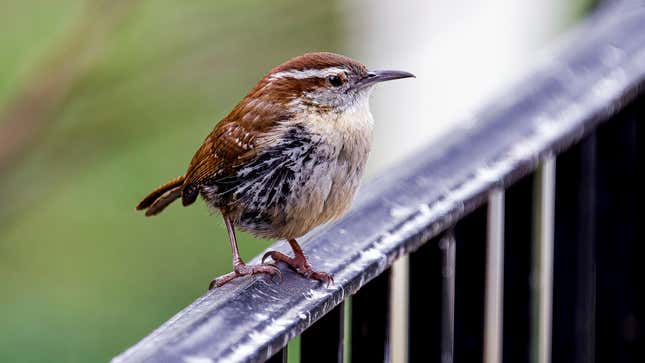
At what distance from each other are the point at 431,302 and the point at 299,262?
29cm

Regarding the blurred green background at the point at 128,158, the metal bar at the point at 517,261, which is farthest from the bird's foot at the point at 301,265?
the blurred green background at the point at 128,158

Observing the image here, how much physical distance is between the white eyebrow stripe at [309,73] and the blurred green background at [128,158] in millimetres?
1126

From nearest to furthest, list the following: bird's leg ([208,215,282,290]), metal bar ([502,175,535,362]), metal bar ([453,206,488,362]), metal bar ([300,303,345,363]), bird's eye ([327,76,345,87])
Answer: metal bar ([300,303,345,363]) < bird's leg ([208,215,282,290]) < metal bar ([453,206,488,362]) < metal bar ([502,175,535,362]) < bird's eye ([327,76,345,87])

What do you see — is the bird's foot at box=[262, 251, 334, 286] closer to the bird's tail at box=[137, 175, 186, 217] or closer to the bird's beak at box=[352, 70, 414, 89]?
the bird's beak at box=[352, 70, 414, 89]

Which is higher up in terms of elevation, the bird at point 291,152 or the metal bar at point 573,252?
the bird at point 291,152

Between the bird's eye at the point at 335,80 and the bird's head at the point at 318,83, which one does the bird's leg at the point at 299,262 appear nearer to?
the bird's head at the point at 318,83

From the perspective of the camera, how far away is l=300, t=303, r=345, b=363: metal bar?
6.19 feet

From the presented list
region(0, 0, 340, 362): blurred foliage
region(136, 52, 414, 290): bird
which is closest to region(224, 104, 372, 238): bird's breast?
region(136, 52, 414, 290): bird

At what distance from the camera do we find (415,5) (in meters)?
6.91

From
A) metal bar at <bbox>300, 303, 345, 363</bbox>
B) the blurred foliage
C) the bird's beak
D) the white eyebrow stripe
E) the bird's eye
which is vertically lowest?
the blurred foliage

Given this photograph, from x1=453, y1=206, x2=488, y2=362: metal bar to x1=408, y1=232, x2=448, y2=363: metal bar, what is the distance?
0.15 feet

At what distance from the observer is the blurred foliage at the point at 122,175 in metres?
4.27

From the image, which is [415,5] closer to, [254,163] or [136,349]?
[254,163]

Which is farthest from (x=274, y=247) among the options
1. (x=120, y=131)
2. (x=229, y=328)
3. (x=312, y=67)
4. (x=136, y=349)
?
(x=120, y=131)
